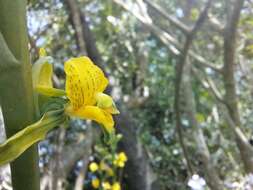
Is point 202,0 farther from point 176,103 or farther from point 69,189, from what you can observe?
point 69,189

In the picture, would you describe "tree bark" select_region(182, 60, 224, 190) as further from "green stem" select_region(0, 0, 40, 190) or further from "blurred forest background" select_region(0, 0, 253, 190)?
"green stem" select_region(0, 0, 40, 190)

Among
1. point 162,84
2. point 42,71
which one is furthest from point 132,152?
point 42,71

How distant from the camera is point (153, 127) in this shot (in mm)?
3881

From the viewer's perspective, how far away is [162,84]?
388 centimetres

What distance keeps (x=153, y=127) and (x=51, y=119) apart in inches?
139

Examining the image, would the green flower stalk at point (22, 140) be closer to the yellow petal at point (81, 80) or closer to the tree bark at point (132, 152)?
the yellow petal at point (81, 80)

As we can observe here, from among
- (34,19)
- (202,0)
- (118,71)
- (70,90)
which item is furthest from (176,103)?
(118,71)

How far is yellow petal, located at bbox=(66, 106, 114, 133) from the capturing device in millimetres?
391

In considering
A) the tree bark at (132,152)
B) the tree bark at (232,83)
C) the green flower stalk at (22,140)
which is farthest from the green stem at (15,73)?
the tree bark at (132,152)

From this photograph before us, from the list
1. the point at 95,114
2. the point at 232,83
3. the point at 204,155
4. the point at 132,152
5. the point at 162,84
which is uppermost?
the point at 95,114

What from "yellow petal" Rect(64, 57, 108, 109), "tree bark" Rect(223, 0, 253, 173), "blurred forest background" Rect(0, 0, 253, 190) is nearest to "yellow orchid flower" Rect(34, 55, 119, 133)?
"yellow petal" Rect(64, 57, 108, 109)

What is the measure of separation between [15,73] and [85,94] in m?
0.06

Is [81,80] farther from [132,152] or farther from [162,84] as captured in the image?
[162,84]

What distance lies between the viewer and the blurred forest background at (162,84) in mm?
1607
